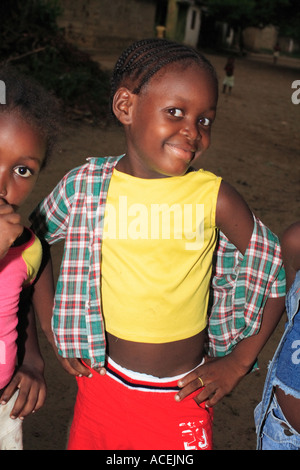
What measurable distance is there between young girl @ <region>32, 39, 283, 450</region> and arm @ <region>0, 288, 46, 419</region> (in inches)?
3.1

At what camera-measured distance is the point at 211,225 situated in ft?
5.19

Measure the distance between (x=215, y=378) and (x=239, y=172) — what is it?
Answer: 5.68m

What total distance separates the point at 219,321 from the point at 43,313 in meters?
0.60

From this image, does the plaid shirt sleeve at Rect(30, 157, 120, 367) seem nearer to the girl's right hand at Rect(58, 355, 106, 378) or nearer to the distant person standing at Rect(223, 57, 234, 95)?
the girl's right hand at Rect(58, 355, 106, 378)

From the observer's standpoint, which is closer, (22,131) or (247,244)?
(22,131)

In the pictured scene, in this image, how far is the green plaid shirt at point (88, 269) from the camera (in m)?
1.57

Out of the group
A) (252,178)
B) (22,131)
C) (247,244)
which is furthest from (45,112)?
(252,178)

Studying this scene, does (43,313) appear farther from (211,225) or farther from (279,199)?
(279,199)

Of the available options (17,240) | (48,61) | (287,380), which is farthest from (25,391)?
(48,61)

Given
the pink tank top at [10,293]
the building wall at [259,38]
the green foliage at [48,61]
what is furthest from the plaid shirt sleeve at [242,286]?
the building wall at [259,38]

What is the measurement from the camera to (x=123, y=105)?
1633 mm

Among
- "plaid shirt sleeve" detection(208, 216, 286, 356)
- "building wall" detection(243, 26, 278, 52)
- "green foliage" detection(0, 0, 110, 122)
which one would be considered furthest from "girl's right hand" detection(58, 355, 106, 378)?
"building wall" detection(243, 26, 278, 52)

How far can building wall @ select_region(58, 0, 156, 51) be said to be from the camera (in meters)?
14.8

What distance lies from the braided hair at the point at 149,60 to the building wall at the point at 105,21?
511 inches
